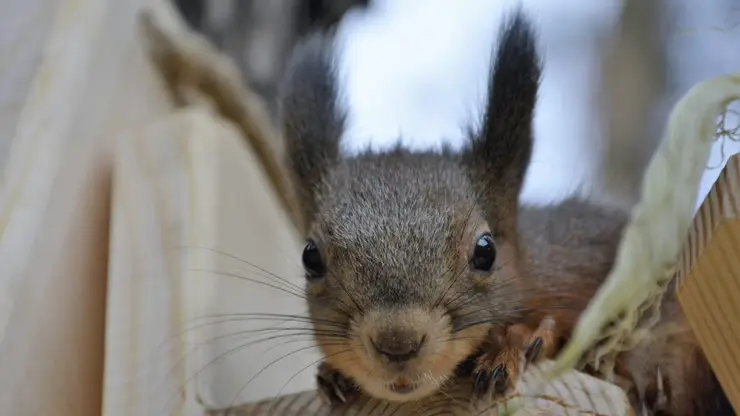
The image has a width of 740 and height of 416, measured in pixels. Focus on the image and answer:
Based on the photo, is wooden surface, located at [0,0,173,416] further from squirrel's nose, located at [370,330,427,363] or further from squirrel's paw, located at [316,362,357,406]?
squirrel's nose, located at [370,330,427,363]

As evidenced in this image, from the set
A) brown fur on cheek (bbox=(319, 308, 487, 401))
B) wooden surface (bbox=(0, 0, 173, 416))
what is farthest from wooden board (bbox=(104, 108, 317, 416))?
brown fur on cheek (bbox=(319, 308, 487, 401))

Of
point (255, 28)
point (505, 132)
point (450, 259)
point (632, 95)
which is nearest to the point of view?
point (450, 259)

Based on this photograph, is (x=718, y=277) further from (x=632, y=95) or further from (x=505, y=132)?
(x=632, y=95)

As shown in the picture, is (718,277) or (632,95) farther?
(632,95)

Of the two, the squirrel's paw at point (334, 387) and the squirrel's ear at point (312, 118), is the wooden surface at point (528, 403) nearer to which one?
the squirrel's paw at point (334, 387)

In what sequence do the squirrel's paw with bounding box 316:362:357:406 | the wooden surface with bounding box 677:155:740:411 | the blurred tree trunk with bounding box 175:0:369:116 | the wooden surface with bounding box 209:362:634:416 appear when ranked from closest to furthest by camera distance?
the wooden surface with bounding box 677:155:740:411, the wooden surface with bounding box 209:362:634:416, the squirrel's paw with bounding box 316:362:357:406, the blurred tree trunk with bounding box 175:0:369:116

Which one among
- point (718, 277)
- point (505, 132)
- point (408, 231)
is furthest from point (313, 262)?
point (718, 277)

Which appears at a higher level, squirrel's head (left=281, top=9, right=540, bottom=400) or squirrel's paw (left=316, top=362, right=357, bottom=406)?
squirrel's head (left=281, top=9, right=540, bottom=400)
